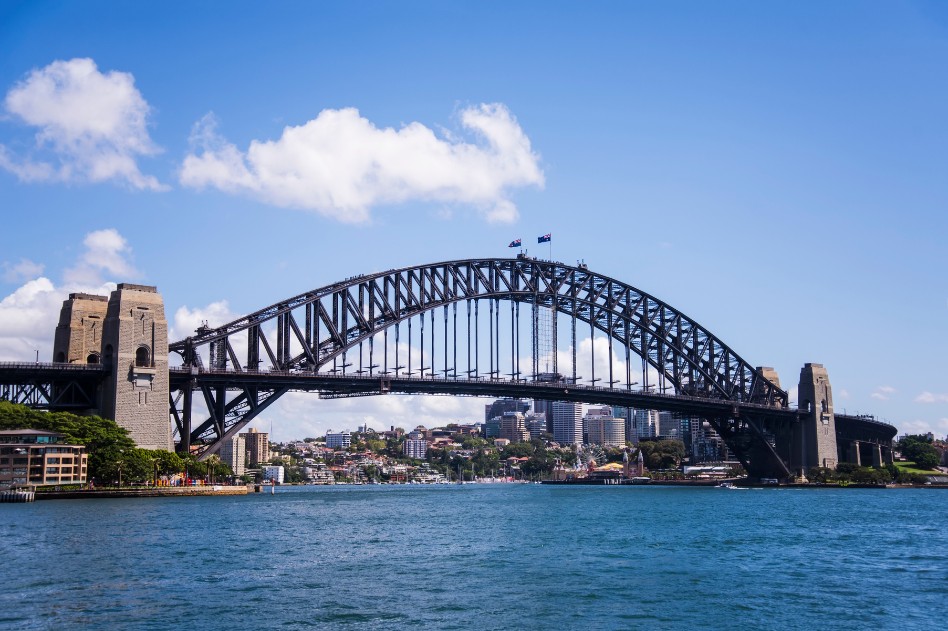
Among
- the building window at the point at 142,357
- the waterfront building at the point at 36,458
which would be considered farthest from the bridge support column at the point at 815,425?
the waterfront building at the point at 36,458

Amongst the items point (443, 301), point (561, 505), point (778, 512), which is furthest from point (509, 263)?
point (778, 512)

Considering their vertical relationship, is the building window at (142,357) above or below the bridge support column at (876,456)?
above

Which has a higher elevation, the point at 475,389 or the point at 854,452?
the point at 475,389

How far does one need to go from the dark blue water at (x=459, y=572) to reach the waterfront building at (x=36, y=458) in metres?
12.9

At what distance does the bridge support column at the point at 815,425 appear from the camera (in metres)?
126

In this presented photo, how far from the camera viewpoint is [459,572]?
33844 mm

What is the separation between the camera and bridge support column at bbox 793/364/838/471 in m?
126

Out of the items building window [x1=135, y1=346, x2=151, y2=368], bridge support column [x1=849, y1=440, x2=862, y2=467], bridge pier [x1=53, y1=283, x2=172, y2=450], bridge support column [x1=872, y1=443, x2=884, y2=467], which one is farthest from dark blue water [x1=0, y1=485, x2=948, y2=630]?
bridge support column [x1=872, y1=443, x2=884, y2=467]

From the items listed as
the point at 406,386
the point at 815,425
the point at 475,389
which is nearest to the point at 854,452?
the point at 815,425

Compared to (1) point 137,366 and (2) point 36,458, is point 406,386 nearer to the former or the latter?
(1) point 137,366

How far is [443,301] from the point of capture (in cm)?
10494

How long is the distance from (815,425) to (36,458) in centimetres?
8985

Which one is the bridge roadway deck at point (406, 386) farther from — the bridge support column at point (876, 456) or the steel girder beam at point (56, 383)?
the bridge support column at point (876, 456)

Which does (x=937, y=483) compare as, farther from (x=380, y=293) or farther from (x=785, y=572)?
(x=785, y=572)
